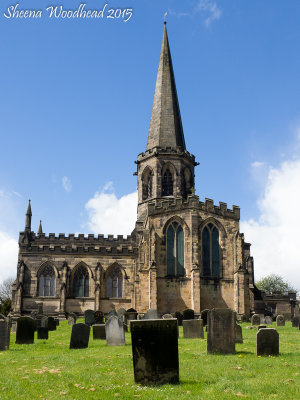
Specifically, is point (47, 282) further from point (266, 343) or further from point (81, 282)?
point (266, 343)

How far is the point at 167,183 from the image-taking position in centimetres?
4400

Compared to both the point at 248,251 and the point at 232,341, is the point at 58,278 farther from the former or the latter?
the point at 232,341

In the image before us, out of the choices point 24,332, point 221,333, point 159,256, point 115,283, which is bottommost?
point 24,332

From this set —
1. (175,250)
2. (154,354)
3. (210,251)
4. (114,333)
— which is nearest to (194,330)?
(114,333)

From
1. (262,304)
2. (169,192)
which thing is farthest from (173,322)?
(169,192)

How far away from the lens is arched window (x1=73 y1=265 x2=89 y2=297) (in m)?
37.8

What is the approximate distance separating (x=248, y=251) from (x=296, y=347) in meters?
31.4

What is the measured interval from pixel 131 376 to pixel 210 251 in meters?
24.5

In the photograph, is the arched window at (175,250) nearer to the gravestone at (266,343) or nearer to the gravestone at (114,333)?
the gravestone at (114,333)

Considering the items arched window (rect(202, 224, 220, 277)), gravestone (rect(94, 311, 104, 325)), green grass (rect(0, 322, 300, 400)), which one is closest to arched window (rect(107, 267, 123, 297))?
arched window (rect(202, 224, 220, 277))

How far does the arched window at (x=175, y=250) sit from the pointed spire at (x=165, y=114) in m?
13.9

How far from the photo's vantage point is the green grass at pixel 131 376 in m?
7.14

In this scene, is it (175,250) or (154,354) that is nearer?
(154,354)

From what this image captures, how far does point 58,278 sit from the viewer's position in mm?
37500
